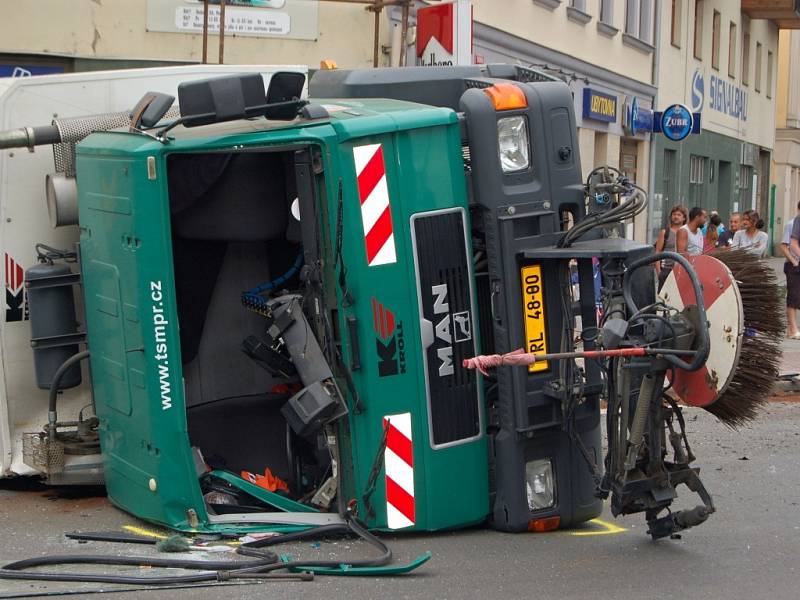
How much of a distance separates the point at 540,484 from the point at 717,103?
27089mm

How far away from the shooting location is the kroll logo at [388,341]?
5527 mm

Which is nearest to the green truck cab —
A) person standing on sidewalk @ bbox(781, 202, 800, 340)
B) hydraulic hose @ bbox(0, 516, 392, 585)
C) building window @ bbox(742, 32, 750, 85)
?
hydraulic hose @ bbox(0, 516, 392, 585)

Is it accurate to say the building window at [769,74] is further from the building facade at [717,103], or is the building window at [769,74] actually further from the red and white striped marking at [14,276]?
the red and white striped marking at [14,276]

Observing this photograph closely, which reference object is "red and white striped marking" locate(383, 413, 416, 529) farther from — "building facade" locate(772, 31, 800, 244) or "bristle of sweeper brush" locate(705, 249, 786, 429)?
"building facade" locate(772, 31, 800, 244)

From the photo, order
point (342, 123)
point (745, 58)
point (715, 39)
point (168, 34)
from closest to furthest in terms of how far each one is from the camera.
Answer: point (342, 123)
point (168, 34)
point (715, 39)
point (745, 58)

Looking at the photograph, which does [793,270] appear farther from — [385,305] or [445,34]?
[385,305]

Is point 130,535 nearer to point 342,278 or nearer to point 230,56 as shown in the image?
point 342,278

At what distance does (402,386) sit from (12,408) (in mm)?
2350

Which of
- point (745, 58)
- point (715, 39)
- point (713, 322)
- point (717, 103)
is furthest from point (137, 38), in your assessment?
point (745, 58)

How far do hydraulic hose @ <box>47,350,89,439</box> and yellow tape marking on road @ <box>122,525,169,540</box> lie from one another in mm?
838

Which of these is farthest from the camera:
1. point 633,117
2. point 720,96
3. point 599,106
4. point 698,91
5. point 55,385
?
point 720,96

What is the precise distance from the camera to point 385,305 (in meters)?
5.53

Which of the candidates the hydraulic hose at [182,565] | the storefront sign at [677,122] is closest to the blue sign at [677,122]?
the storefront sign at [677,122]

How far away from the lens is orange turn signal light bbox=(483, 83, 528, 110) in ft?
18.7
